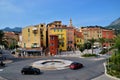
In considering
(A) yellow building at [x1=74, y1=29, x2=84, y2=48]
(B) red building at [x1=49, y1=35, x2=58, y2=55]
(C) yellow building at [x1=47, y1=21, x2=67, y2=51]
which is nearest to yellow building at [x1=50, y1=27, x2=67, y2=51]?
(C) yellow building at [x1=47, y1=21, x2=67, y2=51]

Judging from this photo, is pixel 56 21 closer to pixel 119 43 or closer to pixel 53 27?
pixel 53 27

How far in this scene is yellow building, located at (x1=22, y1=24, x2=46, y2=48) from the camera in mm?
112562

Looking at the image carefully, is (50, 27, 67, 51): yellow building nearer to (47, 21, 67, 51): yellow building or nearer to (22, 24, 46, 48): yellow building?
(47, 21, 67, 51): yellow building

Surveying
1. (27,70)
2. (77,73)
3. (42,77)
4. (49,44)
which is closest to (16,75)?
(27,70)

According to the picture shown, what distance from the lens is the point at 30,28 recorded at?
11344cm

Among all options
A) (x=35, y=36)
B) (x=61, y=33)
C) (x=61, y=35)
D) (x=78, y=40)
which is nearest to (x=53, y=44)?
(x=61, y=35)

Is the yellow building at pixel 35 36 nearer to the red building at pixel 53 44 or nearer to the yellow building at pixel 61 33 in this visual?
the yellow building at pixel 61 33

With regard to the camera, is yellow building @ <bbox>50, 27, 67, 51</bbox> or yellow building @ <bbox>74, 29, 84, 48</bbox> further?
yellow building @ <bbox>74, 29, 84, 48</bbox>

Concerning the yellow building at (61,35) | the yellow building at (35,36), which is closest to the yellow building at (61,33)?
the yellow building at (61,35)

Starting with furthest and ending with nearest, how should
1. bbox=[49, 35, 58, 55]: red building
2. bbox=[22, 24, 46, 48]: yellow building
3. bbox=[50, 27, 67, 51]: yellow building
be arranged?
bbox=[50, 27, 67, 51]: yellow building
bbox=[22, 24, 46, 48]: yellow building
bbox=[49, 35, 58, 55]: red building

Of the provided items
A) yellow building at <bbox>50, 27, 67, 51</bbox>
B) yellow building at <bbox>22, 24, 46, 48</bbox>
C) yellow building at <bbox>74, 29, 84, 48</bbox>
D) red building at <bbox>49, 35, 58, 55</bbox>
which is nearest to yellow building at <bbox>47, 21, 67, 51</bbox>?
yellow building at <bbox>50, 27, 67, 51</bbox>

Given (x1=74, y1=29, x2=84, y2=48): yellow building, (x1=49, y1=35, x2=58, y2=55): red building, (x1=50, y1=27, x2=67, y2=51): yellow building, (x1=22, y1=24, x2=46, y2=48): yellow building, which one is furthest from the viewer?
(x1=74, y1=29, x2=84, y2=48): yellow building

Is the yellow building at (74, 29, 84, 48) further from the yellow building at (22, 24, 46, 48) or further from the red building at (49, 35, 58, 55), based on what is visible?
the red building at (49, 35, 58, 55)

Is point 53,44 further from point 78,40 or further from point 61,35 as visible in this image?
point 78,40
